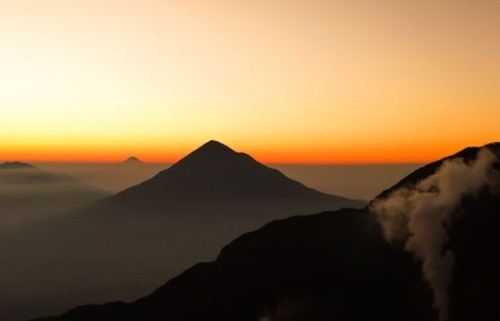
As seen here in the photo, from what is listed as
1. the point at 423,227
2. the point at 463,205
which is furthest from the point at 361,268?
the point at 463,205

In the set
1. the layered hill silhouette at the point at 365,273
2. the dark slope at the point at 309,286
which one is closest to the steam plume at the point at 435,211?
the layered hill silhouette at the point at 365,273

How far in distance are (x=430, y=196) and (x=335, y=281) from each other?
125ft

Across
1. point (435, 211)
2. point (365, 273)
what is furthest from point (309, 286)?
point (435, 211)

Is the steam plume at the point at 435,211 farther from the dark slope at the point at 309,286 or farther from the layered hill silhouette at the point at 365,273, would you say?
the dark slope at the point at 309,286

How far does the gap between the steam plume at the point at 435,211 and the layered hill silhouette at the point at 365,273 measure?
42 centimetres

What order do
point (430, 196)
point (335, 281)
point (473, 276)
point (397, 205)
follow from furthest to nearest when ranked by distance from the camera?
point (397, 205), point (430, 196), point (335, 281), point (473, 276)

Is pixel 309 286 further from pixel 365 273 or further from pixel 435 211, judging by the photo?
pixel 435 211

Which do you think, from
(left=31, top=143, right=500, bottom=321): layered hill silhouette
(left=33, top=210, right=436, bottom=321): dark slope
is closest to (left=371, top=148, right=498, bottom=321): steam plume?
(left=31, top=143, right=500, bottom=321): layered hill silhouette

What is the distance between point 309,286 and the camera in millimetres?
170625

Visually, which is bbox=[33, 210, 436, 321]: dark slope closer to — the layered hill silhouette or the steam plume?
the layered hill silhouette

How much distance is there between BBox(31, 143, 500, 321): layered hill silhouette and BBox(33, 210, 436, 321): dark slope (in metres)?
0.28

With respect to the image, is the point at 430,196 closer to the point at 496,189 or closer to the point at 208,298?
the point at 496,189

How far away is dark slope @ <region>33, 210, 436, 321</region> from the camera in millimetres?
157775

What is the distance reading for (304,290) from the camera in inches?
6678
